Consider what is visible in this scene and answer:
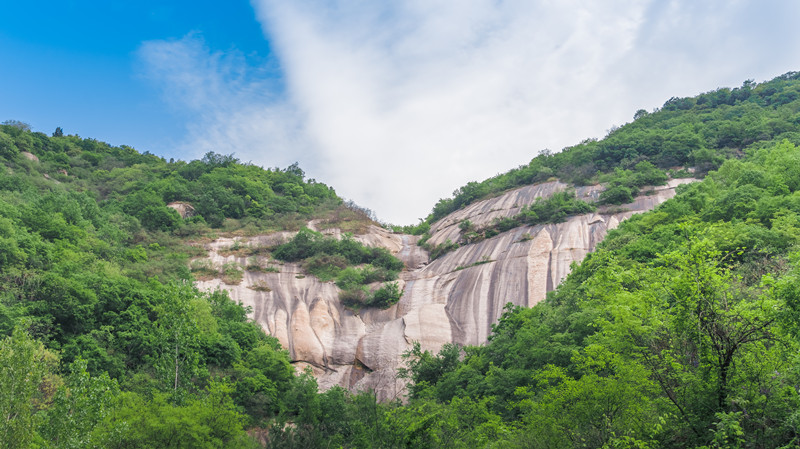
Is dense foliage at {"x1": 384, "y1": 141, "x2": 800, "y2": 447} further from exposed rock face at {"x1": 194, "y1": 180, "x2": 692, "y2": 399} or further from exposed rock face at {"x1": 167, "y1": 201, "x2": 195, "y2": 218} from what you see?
exposed rock face at {"x1": 167, "y1": 201, "x2": 195, "y2": 218}

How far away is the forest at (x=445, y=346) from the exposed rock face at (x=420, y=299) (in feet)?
6.47

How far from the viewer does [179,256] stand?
43969mm

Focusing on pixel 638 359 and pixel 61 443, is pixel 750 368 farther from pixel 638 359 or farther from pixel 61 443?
pixel 61 443

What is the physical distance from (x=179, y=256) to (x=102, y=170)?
90.7 ft

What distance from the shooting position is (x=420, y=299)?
43.6 meters

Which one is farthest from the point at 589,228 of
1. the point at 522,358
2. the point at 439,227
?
the point at 522,358

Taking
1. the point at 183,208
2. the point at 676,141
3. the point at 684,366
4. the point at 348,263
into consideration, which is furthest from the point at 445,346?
the point at 676,141

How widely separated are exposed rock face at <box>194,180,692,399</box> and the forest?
1973mm

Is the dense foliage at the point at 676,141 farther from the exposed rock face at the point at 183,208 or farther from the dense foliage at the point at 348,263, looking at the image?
the exposed rock face at the point at 183,208

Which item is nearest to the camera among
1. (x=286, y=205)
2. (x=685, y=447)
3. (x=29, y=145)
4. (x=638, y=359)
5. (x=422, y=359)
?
(x=685, y=447)

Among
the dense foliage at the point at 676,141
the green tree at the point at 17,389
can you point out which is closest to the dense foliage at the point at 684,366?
the green tree at the point at 17,389

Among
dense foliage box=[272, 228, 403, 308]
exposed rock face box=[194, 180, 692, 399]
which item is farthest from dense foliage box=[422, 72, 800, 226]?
dense foliage box=[272, 228, 403, 308]

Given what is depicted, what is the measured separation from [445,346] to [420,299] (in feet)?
33.4

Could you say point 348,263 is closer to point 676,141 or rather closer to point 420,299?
point 420,299
